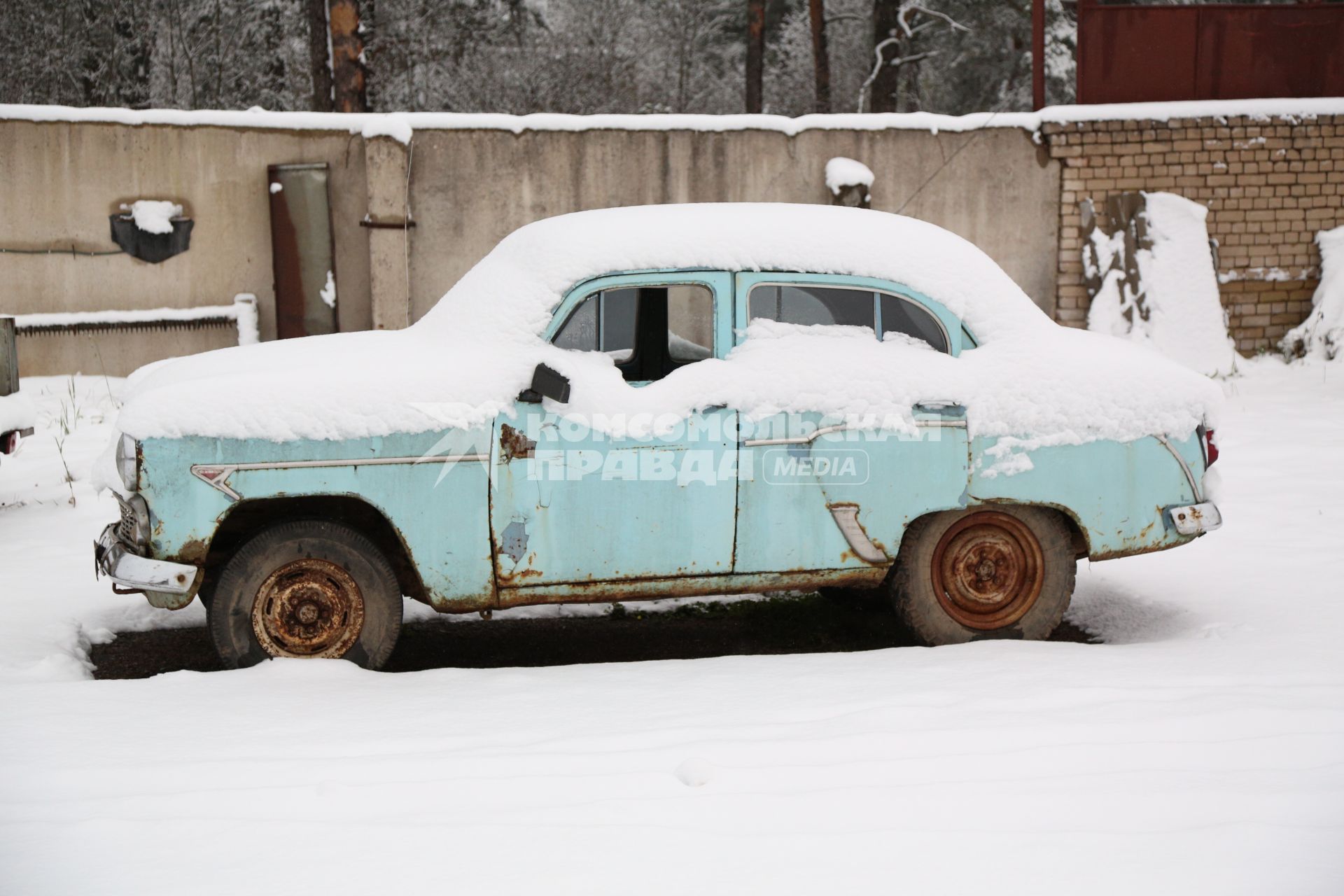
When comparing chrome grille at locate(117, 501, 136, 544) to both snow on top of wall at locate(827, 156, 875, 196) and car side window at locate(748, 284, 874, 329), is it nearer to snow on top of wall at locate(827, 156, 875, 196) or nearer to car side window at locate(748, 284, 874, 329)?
car side window at locate(748, 284, 874, 329)

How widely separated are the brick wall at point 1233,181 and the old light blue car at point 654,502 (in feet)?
25.9

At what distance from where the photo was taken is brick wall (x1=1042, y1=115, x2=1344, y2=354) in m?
12.0

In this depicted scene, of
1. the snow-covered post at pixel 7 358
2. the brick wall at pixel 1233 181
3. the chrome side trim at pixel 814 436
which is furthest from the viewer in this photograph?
the brick wall at pixel 1233 181

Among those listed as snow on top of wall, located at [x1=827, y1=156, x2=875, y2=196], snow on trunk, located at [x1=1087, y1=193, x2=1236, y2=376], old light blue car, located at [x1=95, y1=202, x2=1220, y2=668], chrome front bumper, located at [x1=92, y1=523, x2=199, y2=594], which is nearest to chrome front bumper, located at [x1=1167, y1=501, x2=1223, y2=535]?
old light blue car, located at [x1=95, y1=202, x2=1220, y2=668]

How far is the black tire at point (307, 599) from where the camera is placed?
4.40 meters

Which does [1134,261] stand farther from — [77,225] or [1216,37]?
[77,225]

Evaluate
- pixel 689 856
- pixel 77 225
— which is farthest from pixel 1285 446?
pixel 77 225

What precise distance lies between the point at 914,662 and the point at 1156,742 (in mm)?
1024

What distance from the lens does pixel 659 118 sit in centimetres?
1152

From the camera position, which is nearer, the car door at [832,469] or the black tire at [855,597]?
the car door at [832,469]

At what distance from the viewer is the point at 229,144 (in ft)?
36.4

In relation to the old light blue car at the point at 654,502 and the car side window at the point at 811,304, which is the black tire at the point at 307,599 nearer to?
the old light blue car at the point at 654,502

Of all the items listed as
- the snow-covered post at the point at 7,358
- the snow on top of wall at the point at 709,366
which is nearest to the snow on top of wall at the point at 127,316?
the snow-covered post at the point at 7,358

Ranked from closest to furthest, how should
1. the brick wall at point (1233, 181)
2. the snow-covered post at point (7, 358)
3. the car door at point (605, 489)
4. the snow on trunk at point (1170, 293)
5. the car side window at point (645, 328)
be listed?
the car door at point (605, 489) < the car side window at point (645, 328) < the snow-covered post at point (7, 358) < the snow on trunk at point (1170, 293) < the brick wall at point (1233, 181)
